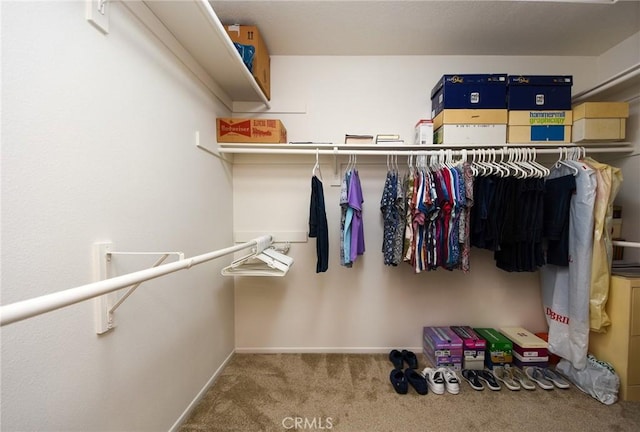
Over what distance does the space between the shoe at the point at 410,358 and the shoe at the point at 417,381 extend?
0.09 metres

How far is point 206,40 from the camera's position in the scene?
1216 mm

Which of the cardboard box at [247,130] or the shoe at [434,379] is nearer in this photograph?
the shoe at [434,379]

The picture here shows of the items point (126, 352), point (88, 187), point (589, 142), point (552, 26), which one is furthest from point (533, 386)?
point (88, 187)

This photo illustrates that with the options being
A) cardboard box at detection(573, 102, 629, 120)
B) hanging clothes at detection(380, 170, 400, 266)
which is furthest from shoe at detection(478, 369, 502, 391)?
cardboard box at detection(573, 102, 629, 120)

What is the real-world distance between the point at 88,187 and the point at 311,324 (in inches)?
69.9

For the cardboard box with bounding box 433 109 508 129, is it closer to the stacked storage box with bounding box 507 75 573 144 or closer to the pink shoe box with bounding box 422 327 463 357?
the stacked storage box with bounding box 507 75 573 144

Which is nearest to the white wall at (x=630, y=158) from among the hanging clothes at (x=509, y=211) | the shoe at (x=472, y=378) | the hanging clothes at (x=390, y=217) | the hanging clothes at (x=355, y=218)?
the hanging clothes at (x=509, y=211)

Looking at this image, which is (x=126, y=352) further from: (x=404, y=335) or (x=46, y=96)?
(x=404, y=335)

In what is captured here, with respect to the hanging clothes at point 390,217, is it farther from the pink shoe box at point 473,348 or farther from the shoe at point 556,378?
the shoe at point 556,378

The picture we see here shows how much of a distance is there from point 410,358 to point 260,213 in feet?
5.73

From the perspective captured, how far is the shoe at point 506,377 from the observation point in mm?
1570

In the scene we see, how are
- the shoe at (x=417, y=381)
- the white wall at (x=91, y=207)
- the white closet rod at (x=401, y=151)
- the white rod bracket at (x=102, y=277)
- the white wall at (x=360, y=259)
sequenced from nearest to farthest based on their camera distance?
the white wall at (x=91, y=207) → the white rod bracket at (x=102, y=277) → the shoe at (x=417, y=381) → the white closet rod at (x=401, y=151) → the white wall at (x=360, y=259)

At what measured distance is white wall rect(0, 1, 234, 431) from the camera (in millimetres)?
613

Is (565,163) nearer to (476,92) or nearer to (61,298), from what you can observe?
(476,92)
